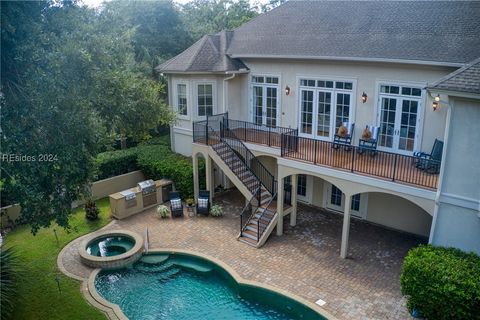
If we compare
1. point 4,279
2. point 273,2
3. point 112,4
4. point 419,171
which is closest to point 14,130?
point 4,279

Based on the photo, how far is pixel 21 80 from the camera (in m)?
9.78

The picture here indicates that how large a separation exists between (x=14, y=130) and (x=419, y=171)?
12.1m

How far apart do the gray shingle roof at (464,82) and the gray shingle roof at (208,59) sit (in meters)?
10.2

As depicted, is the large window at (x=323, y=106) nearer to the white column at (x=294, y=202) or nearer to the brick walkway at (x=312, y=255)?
the white column at (x=294, y=202)

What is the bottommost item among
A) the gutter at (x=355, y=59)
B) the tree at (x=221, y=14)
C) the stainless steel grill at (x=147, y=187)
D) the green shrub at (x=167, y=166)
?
the stainless steel grill at (x=147, y=187)

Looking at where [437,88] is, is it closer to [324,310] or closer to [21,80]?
[324,310]

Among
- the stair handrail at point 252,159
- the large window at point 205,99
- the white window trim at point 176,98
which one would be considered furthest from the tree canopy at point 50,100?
the large window at point 205,99

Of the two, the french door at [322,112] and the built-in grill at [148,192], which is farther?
the built-in grill at [148,192]

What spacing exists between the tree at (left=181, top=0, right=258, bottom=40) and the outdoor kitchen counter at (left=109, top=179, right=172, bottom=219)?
17.0m

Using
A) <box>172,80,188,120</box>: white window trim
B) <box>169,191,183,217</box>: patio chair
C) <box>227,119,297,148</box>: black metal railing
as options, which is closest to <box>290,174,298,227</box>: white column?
<box>227,119,297,148</box>: black metal railing

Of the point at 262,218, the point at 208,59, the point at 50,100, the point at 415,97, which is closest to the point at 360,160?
the point at 415,97

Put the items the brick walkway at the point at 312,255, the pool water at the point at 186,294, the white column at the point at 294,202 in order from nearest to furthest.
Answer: the pool water at the point at 186,294, the brick walkway at the point at 312,255, the white column at the point at 294,202

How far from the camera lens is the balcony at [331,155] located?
1278 centimetres

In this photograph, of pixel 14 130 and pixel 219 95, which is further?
pixel 219 95
